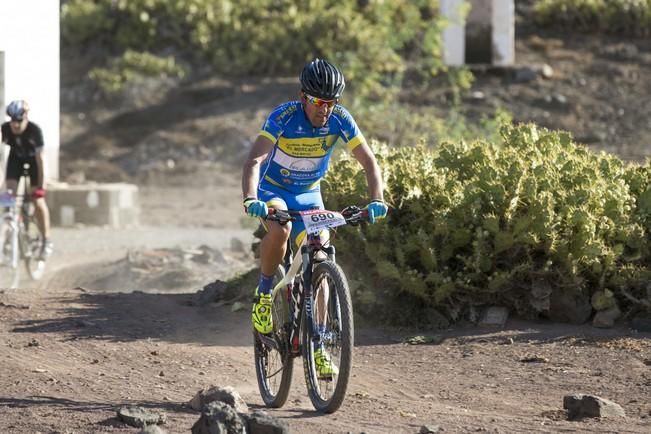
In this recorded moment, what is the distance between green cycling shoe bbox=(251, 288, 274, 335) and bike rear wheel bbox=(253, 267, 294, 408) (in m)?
0.04

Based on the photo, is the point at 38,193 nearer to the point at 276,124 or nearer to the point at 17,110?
the point at 17,110

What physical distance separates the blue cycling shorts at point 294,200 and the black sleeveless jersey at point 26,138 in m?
6.23

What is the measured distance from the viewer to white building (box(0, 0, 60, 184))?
15.2 meters

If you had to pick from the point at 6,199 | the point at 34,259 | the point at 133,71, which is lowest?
the point at 34,259

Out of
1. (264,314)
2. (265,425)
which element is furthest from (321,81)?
(265,425)

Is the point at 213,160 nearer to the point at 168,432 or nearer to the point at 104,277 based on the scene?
the point at 104,277

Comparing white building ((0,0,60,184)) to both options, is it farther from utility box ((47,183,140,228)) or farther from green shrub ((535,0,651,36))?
green shrub ((535,0,651,36))

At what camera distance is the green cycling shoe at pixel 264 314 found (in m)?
6.94

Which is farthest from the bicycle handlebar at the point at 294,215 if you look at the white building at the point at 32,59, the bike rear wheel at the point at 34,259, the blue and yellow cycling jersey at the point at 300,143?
the white building at the point at 32,59

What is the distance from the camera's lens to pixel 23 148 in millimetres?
12805

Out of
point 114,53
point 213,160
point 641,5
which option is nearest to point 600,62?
point 641,5

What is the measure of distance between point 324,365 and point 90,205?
10936 mm

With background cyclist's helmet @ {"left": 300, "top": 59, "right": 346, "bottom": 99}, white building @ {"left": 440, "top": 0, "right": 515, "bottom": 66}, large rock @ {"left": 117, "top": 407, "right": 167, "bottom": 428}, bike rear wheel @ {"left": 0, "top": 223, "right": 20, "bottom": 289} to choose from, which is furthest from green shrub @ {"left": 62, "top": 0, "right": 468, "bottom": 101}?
large rock @ {"left": 117, "top": 407, "right": 167, "bottom": 428}

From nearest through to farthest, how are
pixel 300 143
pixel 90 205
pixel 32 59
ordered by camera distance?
1. pixel 300 143
2. pixel 32 59
3. pixel 90 205
